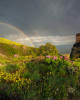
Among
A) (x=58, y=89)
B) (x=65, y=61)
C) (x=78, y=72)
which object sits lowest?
(x=58, y=89)

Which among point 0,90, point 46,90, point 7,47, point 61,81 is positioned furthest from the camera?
point 7,47

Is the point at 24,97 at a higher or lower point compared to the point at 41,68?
lower

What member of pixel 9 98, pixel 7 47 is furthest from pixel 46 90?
pixel 7 47

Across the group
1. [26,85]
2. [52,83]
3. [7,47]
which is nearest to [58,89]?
[52,83]

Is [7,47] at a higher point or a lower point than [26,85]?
higher

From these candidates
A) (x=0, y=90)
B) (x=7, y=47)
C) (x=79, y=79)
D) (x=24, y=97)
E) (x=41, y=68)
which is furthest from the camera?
(x=7, y=47)

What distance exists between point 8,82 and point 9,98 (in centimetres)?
90

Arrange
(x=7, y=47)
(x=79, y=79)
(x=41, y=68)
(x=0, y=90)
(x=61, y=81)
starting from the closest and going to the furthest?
(x=0, y=90) < (x=61, y=81) < (x=79, y=79) < (x=41, y=68) < (x=7, y=47)

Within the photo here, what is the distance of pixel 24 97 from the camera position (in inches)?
133

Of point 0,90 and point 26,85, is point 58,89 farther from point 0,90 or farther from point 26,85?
point 0,90

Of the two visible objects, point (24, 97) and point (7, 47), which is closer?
point (24, 97)

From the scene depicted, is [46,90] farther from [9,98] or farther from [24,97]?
[9,98]

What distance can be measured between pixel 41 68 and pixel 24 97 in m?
2.50

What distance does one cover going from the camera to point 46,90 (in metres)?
3.71
